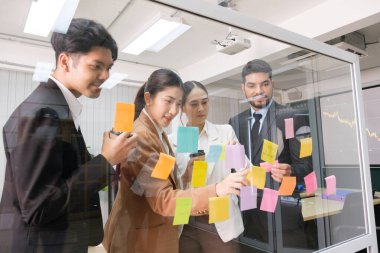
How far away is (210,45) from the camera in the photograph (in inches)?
43.8

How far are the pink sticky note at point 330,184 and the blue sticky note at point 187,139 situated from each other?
3.07 feet

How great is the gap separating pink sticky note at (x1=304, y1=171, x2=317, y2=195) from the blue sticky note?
764 mm

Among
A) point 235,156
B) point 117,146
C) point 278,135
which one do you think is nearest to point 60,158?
point 117,146

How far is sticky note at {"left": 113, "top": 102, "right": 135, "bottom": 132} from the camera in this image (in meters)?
0.79

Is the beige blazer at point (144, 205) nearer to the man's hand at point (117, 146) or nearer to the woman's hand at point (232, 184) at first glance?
the man's hand at point (117, 146)

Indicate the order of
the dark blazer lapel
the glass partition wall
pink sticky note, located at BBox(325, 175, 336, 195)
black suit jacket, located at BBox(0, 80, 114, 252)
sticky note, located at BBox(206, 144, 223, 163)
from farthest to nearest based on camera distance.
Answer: pink sticky note, located at BBox(325, 175, 336, 195)
the dark blazer lapel
sticky note, located at BBox(206, 144, 223, 163)
the glass partition wall
black suit jacket, located at BBox(0, 80, 114, 252)

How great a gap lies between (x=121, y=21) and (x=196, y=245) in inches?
30.2

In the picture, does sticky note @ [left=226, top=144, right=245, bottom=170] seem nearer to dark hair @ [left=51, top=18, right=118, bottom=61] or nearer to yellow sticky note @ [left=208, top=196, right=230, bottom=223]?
yellow sticky note @ [left=208, top=196, right=230, bottom=223]

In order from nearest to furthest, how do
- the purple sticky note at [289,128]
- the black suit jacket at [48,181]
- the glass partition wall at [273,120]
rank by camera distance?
1. the black suit jacket at [48,181]
2. the glass partition wall at [273,120]
3. the purple sticky note at [289,128]

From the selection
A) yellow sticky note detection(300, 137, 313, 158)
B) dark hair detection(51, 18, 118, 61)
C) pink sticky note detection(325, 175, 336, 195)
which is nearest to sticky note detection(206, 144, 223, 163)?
dark hair detection(51, 18, 118, 61)

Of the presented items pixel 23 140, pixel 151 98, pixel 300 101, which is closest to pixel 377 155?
pixel 300 101

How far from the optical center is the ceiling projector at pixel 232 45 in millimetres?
1082

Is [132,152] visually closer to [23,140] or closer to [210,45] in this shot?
[23,140]

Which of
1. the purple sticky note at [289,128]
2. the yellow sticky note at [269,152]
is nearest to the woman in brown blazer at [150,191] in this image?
the yellow sticky note at [269,152]
